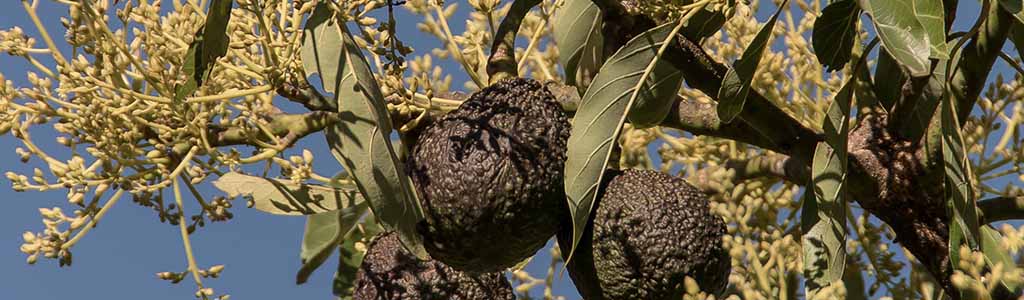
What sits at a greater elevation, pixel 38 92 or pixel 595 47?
pixel 38 92

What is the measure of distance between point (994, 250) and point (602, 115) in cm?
55

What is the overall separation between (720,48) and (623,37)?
62 centimetres

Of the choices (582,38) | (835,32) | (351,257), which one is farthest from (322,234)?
(835,32)

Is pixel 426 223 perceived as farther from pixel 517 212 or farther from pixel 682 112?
pixel 682 112

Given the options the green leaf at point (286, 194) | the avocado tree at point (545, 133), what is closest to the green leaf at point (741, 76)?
the avocado tree at point (545, 133)

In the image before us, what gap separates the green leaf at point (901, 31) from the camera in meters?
1.54

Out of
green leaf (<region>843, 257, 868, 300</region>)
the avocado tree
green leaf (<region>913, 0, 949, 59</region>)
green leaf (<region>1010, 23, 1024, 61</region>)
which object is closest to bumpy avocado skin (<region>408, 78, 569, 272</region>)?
the avocado tree

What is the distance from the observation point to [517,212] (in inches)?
72.0

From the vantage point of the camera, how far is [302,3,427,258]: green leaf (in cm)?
182

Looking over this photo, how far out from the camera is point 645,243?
6.23 ft

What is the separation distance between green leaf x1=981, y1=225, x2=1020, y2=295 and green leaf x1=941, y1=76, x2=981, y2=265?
0.02 meters

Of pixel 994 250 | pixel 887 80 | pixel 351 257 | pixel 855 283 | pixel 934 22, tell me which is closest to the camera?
pixel 934 22

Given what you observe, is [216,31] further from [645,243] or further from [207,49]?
[645,243]

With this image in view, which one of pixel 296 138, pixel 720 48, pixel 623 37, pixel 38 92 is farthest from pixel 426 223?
pixel 720 48
